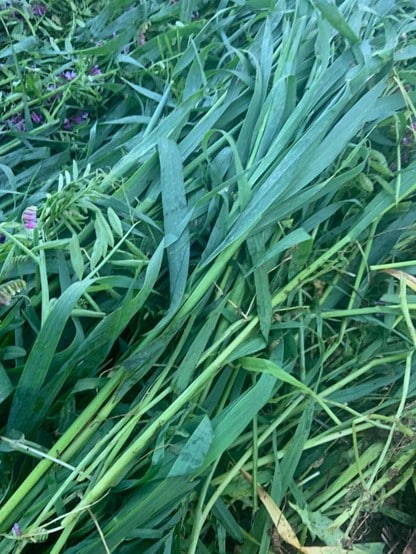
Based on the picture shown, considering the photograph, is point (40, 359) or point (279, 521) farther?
point (279, 521)

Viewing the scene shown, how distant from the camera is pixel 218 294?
2.60ft

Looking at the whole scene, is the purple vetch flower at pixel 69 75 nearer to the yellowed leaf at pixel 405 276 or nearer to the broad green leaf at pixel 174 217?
the broad green leaf at pixel 174 217

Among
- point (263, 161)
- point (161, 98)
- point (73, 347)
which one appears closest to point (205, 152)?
point (263, 161)

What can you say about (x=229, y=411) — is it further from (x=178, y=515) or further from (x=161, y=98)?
(x=161, y=98)

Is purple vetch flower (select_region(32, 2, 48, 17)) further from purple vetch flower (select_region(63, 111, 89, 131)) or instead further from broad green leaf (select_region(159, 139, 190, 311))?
broad green leaf (select_region(159, 139, 190, 311))

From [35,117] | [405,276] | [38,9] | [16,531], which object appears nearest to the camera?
[16,531]

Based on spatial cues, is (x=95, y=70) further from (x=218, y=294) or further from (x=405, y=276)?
(x=405, y=276)

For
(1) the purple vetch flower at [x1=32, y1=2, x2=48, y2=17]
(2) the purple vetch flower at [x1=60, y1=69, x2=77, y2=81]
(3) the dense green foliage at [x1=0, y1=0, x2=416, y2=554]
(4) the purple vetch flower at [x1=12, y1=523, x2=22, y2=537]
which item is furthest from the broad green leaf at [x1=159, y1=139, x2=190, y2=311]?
(1) the purple vetch flower at [x1=32, y1=2, x2=48, y2=17]

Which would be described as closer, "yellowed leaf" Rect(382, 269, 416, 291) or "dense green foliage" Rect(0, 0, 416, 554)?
"dense green foliage" Rect(0, 0, 416, 554)

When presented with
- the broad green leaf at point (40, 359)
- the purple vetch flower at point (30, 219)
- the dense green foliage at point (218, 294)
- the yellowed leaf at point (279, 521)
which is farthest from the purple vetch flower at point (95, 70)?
the yellowed leaf at point (279, 521)

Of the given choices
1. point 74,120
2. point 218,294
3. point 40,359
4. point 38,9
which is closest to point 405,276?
point 218,294

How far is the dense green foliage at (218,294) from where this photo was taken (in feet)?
2.21

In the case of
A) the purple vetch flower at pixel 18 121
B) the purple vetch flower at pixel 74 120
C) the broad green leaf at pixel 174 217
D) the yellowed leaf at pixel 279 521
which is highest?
the purple vetch flower at pixel 18 121

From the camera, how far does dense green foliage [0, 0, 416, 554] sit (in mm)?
672
